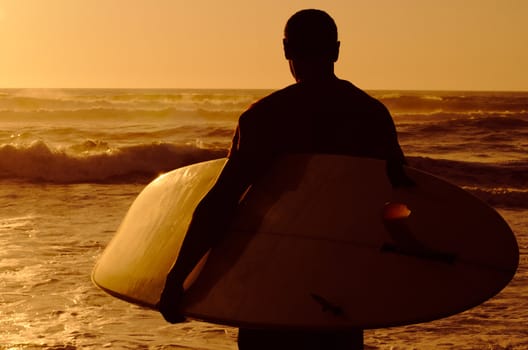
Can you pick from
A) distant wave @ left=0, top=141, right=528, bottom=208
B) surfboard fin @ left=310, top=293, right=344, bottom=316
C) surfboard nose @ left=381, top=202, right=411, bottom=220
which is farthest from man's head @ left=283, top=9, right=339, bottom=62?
distant wave @ left=0, top=141, right=528, bottom=208

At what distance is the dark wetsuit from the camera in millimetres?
1816

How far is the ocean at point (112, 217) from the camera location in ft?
15.2

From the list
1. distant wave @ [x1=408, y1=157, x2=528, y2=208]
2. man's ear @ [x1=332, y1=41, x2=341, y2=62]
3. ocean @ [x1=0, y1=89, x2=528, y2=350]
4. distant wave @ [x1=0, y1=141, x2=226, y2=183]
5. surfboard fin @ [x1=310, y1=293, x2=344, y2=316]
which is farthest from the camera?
distant wave @ [x1=0, y1=141, x2=226, y2=183]

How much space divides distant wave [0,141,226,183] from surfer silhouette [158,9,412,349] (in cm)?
1227

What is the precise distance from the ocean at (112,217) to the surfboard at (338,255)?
2.46 m

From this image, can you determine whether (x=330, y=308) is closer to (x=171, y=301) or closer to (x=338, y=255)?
(x=338, y=255)

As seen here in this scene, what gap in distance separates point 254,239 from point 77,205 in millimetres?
8681

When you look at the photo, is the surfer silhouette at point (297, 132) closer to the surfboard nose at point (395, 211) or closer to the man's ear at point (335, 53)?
the man's ear at point (335, 53)

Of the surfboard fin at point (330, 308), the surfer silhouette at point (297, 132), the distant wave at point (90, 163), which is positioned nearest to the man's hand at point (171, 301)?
the surfer silhouette at point (297, 132)

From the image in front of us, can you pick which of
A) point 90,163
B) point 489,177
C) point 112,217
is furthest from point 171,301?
point 90,163

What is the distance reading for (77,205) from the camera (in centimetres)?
1027

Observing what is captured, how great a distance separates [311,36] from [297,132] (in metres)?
0.23

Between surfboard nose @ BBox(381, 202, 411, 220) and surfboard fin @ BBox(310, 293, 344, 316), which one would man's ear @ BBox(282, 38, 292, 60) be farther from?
surfboard fin @ BBox(310, 293, 344, 316)

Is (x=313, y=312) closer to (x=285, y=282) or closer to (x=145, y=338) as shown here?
(x=285, y=282)
